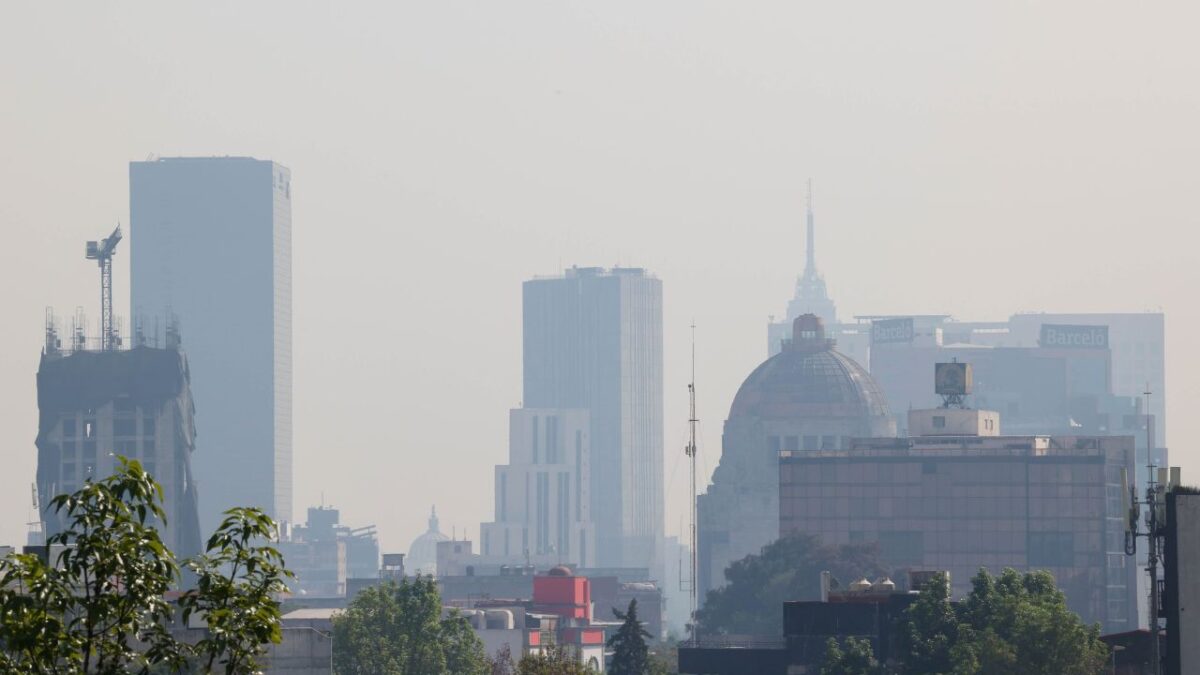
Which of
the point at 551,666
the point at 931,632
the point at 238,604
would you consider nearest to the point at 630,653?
the point at 931,632

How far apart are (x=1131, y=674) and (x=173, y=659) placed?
320ft

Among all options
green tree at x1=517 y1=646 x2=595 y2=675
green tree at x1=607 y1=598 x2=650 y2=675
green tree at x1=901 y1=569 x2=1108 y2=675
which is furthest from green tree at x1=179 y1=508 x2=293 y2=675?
green tree at x1=607 y1=598 x2=650 y2=675

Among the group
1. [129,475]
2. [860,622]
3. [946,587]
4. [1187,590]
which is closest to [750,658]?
[860,622]

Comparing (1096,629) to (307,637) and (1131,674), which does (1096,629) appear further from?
(307,637)

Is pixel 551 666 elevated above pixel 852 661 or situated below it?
above

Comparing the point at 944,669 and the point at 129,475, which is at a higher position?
the point at 129,475

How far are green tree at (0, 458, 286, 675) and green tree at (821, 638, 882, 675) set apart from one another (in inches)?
3947

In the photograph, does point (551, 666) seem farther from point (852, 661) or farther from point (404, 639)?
point (404, 639)

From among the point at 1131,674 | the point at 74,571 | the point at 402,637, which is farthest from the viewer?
the point at 402,637

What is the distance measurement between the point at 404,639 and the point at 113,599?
471 feet

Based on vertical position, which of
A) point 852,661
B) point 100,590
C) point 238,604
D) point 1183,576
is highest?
point 100,590

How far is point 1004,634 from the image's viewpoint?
136 metres

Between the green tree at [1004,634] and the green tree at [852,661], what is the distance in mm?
1885

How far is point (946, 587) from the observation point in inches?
5655
